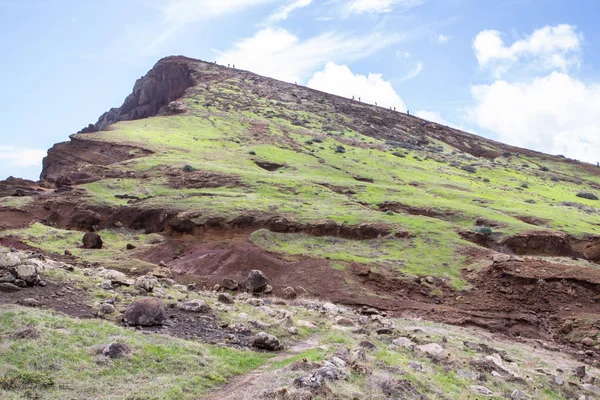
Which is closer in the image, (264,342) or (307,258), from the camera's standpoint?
(264,342)

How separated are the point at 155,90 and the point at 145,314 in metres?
97.2

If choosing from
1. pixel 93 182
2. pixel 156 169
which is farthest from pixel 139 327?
pixel 156 169

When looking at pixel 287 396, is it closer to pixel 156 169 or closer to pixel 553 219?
pixel 156 169

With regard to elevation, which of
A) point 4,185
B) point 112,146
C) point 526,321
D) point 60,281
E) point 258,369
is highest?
point 112,146

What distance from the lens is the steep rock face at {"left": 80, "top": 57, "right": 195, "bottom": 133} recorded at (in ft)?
325

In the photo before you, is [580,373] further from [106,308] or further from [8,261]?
[8,261]

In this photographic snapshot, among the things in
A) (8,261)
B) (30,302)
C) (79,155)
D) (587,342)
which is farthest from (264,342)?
(79,155)

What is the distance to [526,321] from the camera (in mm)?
21859

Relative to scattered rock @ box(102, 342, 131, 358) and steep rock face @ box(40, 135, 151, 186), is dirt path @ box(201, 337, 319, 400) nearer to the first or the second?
scattered rock @ box(102, 342, 131, 358)

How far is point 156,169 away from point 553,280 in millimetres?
28691

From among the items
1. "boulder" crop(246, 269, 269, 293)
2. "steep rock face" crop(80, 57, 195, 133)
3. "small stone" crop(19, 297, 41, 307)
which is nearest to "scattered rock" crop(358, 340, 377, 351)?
"small stone" crop(19, 297, 41, 307)

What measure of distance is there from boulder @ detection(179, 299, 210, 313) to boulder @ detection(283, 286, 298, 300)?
22.5ft

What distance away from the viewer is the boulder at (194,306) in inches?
595

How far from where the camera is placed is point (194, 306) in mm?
15203
